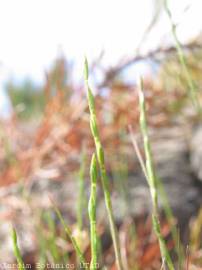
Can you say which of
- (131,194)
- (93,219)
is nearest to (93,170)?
(93,219)

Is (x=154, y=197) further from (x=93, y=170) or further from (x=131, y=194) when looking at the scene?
(x=131, y=194)

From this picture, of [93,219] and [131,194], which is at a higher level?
[93,219]

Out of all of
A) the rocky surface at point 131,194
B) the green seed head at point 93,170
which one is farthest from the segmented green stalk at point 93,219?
the rocky surface at point 131,194

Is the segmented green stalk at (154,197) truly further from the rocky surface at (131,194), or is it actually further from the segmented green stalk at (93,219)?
the rocky surface at (131,194)

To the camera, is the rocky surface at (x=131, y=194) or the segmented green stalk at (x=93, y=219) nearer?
the segmented green stalk at (x=93, y=219)

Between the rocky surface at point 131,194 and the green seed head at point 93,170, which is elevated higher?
the green seed head at point 93,170

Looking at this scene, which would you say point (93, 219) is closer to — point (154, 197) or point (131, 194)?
point (154, 197)

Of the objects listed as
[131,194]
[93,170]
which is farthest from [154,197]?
[131,194]

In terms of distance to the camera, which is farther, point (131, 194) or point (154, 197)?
point (131, 194)

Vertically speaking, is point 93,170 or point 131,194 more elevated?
point 93,170
